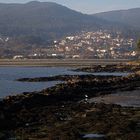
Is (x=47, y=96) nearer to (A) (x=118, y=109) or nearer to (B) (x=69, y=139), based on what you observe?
(A) (x=118, y=109)

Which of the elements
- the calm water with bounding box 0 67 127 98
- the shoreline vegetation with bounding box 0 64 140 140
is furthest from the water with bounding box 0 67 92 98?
the shoreline vegetation with bounding box 0 64 140 140

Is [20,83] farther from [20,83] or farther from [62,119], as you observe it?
[62,119]

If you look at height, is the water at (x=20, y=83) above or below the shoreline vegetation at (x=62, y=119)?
below

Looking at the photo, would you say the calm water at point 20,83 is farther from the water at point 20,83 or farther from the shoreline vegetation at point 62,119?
the shoreline vegetation at point 62,119

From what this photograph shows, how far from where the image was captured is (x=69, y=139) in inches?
790

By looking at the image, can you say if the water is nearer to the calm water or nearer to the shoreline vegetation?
the calm water

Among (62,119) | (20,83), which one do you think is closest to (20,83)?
(20,83)

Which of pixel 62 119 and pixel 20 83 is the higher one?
pixel 62 119

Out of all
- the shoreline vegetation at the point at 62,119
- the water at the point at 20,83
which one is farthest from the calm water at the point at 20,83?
the shoreline vegetation at the point at 62,119

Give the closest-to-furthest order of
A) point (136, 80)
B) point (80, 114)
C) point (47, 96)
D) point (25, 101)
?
point (80, 114) < point (25, 101) < point (47, 96) < point (136, 80)

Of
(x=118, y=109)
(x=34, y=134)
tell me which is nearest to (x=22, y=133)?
(x=34, y=134)

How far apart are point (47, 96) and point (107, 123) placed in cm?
1254

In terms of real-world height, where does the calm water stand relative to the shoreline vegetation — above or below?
below

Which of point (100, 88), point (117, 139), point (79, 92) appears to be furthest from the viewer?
point (100, 88)
